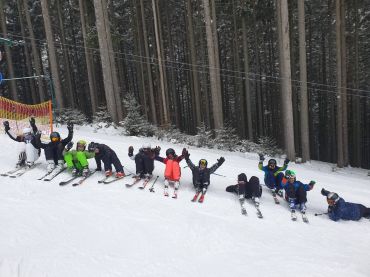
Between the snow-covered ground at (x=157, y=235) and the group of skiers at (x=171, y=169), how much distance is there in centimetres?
27

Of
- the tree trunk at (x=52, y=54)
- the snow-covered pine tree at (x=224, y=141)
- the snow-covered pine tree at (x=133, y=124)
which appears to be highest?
the tree trunk at (x=52, y=54)

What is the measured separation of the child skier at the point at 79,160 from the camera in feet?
31.2

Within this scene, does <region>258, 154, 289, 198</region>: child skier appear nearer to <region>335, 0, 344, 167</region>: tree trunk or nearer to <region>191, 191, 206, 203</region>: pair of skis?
<region>191, 191, 206, 203</region>: pair of skis

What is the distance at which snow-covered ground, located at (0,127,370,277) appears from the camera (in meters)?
5.45

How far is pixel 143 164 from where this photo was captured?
31.6ft

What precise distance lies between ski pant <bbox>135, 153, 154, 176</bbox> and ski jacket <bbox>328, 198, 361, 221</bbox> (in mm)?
4591

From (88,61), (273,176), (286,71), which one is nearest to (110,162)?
(273,176)

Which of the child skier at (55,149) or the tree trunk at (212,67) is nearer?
the child skier at (55,149)

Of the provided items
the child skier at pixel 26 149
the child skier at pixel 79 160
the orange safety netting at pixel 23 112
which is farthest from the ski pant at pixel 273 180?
the orange safety netting at pixel 23 112

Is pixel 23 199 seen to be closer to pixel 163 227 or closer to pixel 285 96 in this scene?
pixel 163 227

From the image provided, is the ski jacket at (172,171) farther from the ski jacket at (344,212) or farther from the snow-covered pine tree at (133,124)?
the snow-covered pine tree at (133,124)

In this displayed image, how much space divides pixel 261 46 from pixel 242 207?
948 inches

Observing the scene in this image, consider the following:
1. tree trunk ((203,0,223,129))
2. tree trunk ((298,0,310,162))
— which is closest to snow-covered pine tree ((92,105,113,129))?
tree trunk ((203,0,223,129))

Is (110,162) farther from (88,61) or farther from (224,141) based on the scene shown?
(88,61)
